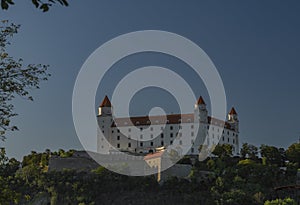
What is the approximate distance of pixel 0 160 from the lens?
1063 cm

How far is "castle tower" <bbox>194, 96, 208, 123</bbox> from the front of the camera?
8025 centimetres

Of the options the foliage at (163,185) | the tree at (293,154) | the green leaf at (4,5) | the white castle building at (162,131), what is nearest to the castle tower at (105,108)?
the white castle building at (162,131)

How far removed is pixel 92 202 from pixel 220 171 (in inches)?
573

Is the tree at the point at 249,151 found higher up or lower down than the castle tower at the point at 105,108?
lower down

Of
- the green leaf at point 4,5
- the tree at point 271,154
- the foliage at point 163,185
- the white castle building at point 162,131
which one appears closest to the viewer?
the green leaf at point 4,5

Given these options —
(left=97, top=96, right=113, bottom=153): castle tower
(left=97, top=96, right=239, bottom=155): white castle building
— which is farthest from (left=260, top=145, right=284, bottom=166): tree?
(left=97, top=96, right=113, bottom=153): castle tower

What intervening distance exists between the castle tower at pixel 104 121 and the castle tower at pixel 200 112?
11.8 metres

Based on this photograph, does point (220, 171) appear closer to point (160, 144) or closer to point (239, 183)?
point (239, 183)

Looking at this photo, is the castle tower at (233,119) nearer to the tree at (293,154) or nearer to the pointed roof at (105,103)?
the tree at (293,154)

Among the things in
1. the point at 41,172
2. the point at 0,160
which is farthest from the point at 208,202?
the point at 0,160

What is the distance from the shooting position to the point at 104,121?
81312mm

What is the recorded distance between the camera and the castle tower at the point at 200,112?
3159 inches

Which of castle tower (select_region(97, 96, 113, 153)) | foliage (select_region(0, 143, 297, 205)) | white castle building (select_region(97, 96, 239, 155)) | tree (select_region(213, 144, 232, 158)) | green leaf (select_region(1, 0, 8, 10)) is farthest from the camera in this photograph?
castle tower (select_region(97, 96, 113, 153))

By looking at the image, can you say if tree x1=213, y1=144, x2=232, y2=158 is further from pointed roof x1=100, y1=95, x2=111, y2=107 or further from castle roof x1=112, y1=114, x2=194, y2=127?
pointed roof x1=100, y1=95, x2=111, y2=107
